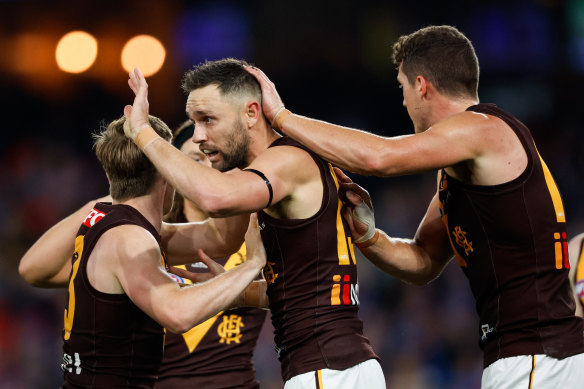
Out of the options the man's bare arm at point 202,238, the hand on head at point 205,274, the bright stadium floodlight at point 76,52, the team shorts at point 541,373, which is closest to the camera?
the team shorts at point 541,373

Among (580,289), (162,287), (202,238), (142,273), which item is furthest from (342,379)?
(580,289)

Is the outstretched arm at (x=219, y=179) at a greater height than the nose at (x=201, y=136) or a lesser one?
lesser

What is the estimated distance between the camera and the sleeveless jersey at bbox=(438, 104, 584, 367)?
3842mm

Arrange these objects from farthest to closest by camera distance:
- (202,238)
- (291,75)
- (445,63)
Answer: (291,75)
(202,238)
(445,63)

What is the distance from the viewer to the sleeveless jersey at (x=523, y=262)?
384 cm

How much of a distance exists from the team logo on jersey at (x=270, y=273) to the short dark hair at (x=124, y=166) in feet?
2.50

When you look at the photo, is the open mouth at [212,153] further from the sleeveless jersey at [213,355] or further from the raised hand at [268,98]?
the sleeveless jersey at [213,355]

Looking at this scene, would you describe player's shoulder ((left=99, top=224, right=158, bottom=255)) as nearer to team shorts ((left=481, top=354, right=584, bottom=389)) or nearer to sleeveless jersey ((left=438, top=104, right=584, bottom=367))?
sleeveless jersey ((left=438, top=104, right=584, bottom=367))

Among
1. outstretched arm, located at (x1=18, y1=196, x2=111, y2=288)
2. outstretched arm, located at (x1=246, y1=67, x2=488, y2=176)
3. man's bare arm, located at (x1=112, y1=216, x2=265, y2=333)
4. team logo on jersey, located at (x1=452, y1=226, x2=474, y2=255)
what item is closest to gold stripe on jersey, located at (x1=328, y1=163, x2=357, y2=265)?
outstretched arm, located at (x1=246, y1=67, x2=488, y2=176)

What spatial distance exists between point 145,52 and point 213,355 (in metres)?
8.60

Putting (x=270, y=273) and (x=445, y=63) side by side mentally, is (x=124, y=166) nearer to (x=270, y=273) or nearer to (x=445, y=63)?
(x=270, y=273)

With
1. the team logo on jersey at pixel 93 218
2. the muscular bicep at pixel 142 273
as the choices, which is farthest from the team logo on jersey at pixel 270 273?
the team logo on jersey at pixel 93 218

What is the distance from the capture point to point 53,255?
4.74 meters

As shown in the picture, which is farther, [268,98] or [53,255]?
[53,255]
